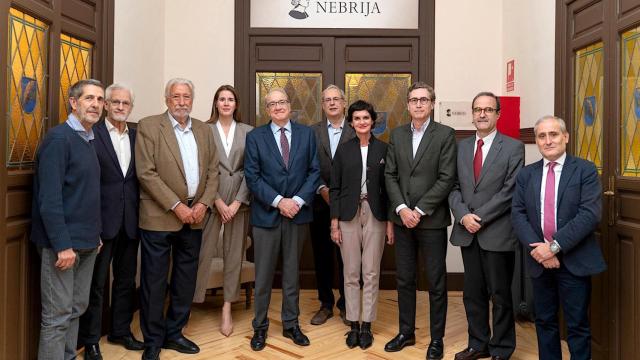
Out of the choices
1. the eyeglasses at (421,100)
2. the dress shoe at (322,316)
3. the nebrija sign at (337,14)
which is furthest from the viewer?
the nebrija sign at (337,14)

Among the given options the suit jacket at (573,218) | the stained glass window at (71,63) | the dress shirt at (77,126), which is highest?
the stained glass window at (71,63)

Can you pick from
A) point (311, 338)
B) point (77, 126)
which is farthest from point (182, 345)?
point (77, 126)

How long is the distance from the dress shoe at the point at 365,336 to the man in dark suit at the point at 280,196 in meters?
0.37

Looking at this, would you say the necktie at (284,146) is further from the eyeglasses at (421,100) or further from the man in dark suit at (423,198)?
the eyeglasses at (421,100)

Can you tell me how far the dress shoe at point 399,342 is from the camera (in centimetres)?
325

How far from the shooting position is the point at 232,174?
11.5 ft

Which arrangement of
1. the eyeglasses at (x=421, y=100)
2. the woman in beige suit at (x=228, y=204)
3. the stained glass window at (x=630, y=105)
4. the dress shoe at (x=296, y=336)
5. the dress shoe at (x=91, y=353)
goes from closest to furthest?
the stained glass window at (x=630, y=105)
the dress shoe at (x=91, y=353)
the eyeglasses at (x=421, y=100)
the dress shoe at (x=296, y=336)
the woman in beige suit at (x=228, y=204)

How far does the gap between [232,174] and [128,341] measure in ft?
4.14

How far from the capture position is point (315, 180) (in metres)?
3.41

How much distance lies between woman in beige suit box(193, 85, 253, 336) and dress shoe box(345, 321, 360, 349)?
2.76 ft

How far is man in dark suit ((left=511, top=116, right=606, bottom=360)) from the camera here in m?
2.58

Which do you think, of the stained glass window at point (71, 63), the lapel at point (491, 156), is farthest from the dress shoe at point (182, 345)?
the lapel at point (491, 156)

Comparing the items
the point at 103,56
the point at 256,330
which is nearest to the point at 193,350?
the point at 256,330

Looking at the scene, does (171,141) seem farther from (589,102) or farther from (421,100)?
(589,102)
